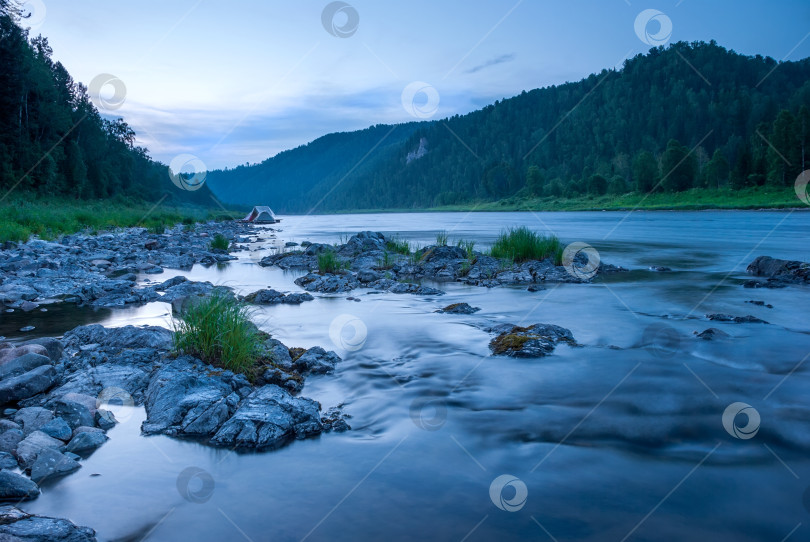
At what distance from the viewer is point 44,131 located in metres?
62.7

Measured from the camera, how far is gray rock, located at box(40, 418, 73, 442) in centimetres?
558

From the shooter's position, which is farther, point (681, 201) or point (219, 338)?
point (681, 201)

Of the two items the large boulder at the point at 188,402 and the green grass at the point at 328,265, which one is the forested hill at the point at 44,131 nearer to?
the green grass at the point at 328,265

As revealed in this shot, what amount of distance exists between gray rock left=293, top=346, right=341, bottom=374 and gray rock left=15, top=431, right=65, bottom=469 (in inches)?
135

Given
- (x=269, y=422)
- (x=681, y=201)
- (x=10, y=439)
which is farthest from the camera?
(x=681, y=201)

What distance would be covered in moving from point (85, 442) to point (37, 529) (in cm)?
186

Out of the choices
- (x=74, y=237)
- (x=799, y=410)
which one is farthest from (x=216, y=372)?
(x=74, y=237)

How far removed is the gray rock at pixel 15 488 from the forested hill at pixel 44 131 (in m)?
51.1

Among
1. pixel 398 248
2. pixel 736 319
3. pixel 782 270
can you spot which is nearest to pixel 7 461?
pixel 736 319

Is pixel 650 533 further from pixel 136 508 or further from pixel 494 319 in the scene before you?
pixel 494 319

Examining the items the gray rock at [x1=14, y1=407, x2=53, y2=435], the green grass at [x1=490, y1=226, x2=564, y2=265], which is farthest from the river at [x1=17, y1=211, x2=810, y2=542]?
the green grass at [x1=490, y1=226, x2=564, y2=265]

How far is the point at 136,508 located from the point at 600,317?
10.5m

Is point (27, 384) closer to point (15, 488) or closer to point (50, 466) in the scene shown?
point (50, 466)

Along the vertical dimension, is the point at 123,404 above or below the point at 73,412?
below
